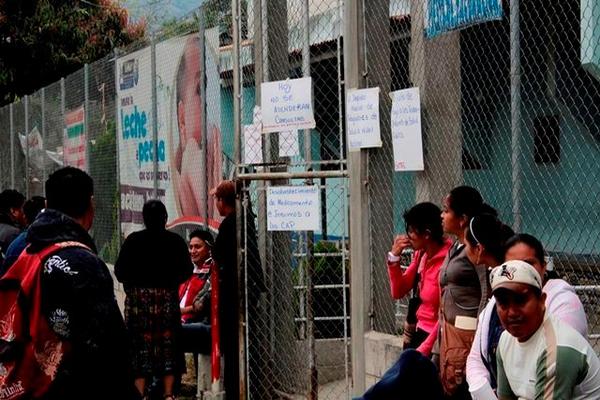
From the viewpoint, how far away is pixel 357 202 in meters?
7.91

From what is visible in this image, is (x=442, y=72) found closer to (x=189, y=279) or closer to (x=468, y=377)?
(x=468, y=377)

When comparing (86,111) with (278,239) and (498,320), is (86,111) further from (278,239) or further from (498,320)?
(498,320)

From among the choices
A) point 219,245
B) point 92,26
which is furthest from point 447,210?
point 92,26

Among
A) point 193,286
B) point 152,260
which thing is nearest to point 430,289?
point 152,260

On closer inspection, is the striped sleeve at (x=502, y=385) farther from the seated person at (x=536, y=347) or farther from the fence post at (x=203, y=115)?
the fence post at (x=203, y=115)

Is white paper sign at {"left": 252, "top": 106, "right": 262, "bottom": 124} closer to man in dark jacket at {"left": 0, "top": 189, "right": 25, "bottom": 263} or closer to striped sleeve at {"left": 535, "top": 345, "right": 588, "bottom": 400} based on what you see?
man in dark jacket at {"left": 0, "top": 189, "right": 25, "bottom": 263}

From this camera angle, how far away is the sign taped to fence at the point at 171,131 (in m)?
10.4

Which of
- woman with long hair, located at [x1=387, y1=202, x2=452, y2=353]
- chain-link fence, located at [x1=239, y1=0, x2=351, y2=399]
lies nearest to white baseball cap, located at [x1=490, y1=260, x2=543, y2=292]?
woman with long hair, located at [x1=387, y1=202, x2=452, y2=353]

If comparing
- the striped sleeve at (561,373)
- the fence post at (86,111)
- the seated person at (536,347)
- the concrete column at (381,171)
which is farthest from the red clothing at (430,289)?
the fence post at (86,111)

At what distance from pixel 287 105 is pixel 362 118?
69cm

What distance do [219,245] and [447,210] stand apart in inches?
130

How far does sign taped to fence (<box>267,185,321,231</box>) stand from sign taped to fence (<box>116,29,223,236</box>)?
2202mm

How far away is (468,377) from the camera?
16.4 ft

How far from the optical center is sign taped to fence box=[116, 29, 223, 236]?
34.0 feet
